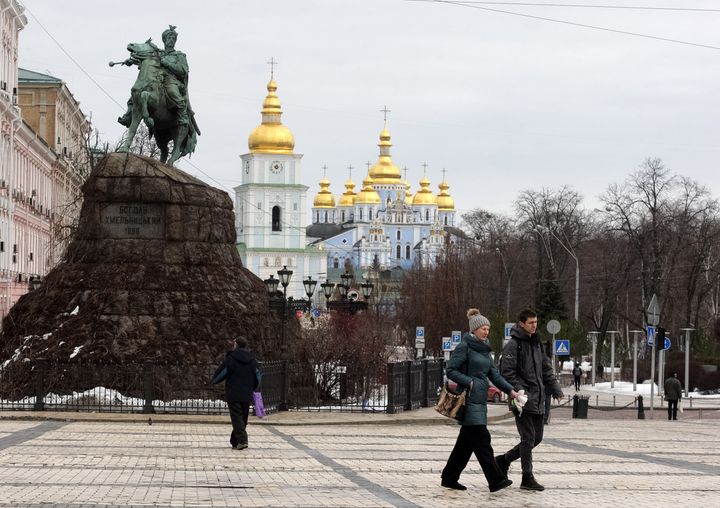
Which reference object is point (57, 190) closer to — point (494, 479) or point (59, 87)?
point (59, 87)

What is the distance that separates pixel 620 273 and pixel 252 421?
56.5m

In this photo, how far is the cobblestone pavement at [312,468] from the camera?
44.5 feet

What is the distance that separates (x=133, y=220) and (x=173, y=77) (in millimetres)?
3438

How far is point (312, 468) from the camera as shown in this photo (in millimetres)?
16609

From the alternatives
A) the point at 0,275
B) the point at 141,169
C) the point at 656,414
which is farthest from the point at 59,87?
the point at 141,169

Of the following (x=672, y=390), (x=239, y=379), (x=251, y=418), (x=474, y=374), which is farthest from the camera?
(x=672, y=390)

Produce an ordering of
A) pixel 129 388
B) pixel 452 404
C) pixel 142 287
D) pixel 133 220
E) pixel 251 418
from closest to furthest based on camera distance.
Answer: pixel 452 404, pixel 251 418, pixel 129 388, pixel 142 287, pixel 133 220

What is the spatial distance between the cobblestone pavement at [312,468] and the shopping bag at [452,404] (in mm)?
720

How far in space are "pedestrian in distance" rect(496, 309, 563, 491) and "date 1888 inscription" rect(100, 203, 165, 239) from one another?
50.0 ft

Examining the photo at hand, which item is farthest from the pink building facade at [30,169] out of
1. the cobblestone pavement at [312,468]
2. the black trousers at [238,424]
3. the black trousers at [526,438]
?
the black trousers at [526,438]

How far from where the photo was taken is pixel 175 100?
3105 cm

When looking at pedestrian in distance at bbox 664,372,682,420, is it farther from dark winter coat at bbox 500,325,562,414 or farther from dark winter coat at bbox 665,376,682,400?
dark winter coat at bbox 500,325,562,414

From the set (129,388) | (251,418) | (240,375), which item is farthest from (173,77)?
(240,375)

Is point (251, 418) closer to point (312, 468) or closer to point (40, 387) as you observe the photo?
point (40, 387)
